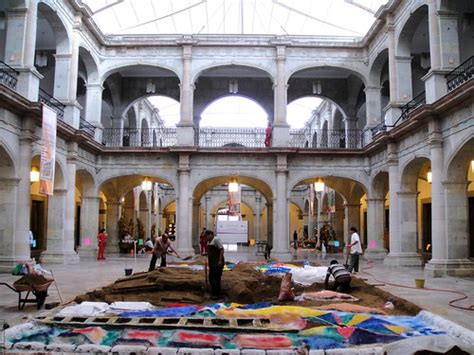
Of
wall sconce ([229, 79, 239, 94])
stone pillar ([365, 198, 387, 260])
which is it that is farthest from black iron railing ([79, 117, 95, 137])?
stone pillar ([365, 198, 387, 260])

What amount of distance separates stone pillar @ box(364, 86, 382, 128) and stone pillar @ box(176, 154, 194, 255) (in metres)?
8.39

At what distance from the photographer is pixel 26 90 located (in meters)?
15.5

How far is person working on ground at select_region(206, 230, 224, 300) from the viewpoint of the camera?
10.2 m

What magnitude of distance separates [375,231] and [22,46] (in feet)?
51.9

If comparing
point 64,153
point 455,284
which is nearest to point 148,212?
point 64,153

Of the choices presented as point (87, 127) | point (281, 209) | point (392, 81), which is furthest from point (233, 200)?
point (392, 81)

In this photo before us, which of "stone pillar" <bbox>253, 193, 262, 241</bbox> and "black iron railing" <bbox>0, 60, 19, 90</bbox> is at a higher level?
"black iron railing" <bbox>0, 60, 19, 90</bbox>

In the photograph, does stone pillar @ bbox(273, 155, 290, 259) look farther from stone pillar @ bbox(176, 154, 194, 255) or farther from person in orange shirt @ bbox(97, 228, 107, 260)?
person in orange shirt @ bbox(97, 228, 107, 260)

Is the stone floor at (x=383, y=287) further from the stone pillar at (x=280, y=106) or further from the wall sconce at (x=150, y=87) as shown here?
the wall sconce at (x=150, y=87)

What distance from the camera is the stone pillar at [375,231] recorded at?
2225cm

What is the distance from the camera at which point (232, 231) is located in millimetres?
16641

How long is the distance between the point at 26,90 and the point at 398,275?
12.7 metres

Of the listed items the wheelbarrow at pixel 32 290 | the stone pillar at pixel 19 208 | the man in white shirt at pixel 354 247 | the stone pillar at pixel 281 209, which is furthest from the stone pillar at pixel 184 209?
the wheelbarrow at pixel 32 290

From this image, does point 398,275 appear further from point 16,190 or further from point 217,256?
point 16,190
